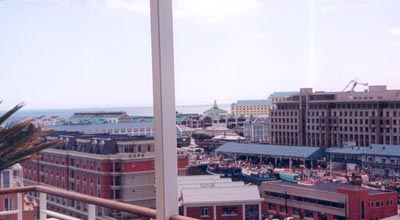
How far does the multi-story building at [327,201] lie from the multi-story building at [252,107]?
363 millimetres

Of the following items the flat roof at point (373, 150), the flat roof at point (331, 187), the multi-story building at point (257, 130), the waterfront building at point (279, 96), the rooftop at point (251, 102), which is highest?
the waterfront building at point (279, 96)

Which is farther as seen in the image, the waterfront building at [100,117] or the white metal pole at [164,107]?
the waterfront building at [100,117]

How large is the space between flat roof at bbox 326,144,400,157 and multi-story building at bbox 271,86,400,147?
2 cm

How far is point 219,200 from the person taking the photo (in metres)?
2.66

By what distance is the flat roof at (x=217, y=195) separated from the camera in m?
2.60

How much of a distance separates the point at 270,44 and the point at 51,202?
6.70ft

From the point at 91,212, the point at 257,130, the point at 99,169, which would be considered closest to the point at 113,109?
the point at 99,169

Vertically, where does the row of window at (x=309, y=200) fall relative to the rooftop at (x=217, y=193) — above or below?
above

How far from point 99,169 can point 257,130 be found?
1.46 m

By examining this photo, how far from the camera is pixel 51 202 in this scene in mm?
3605

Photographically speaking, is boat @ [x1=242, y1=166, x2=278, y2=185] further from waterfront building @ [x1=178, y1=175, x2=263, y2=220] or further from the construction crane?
the construction crane

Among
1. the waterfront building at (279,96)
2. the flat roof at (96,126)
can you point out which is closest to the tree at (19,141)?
the flat roof at (96,126)

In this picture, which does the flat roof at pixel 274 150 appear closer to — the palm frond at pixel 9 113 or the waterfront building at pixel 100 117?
the waterfront building at pixel 100 117

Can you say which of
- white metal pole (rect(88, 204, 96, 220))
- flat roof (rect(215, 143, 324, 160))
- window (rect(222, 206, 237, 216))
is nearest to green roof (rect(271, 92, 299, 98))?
flat roof (rect(215, 143, 324, 160))
